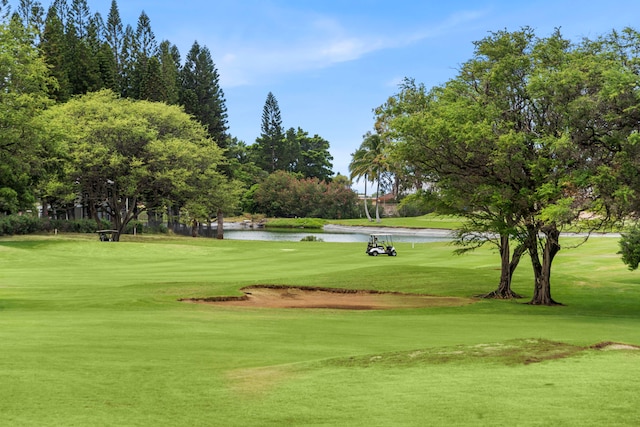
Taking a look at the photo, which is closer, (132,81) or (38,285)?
(38,285)

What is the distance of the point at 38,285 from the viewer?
99.9 ft

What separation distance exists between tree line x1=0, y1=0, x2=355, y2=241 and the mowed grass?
9.61 m

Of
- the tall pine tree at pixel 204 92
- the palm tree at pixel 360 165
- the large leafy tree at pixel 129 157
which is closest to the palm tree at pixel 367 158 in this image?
the palm tree at pixel 360 165

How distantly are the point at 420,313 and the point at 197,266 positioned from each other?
23.7m

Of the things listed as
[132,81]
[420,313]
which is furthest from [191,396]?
[132,81]

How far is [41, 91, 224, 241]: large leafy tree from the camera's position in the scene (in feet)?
227

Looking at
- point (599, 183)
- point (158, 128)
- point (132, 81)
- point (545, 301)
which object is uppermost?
point (132, 81)

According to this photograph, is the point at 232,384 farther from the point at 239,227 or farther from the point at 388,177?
the point at 388,177

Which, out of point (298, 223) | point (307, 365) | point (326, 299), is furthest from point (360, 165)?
point (307, 365)

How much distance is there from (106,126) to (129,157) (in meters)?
4.21

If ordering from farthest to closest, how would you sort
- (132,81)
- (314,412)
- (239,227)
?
(239,227) → (132,81) → (314,412)

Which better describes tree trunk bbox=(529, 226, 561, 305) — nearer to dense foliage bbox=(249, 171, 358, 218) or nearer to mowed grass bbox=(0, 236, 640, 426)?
mowed grass bbox=(0, 236, 640, 426)

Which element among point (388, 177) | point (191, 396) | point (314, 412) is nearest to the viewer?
point (314, 412)

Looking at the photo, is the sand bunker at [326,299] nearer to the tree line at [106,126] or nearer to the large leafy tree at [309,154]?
the tree line at [106,126]
